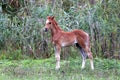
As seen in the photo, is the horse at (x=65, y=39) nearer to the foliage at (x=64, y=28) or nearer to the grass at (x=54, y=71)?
the grass at (x=54, y=71)

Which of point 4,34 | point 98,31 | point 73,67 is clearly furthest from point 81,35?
point 4,34

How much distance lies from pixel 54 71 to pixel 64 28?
4053 millimetres

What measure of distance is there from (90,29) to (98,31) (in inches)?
12.8

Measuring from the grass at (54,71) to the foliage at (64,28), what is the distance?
155 cm

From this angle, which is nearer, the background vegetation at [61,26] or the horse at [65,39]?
the horse at [65,39]

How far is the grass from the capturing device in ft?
33.8

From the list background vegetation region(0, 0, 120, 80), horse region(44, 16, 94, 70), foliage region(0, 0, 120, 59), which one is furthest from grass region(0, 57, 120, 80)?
foliage region(0, 0, 120, 59)

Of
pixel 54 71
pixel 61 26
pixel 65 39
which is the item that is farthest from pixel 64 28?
pixel 54 71

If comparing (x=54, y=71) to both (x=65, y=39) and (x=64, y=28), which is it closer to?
(x=65, y=39)

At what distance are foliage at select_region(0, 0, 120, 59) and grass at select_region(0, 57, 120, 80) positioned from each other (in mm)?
1552

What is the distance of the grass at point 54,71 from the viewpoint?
10289 mm

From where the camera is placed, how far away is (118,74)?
35.8ft

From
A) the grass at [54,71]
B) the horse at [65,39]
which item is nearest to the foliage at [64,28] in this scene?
the grass at [54,71]

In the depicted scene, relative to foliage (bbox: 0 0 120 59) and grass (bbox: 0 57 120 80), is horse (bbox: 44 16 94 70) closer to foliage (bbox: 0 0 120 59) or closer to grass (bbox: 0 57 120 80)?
grass (bbox: 0 57 120 80)
